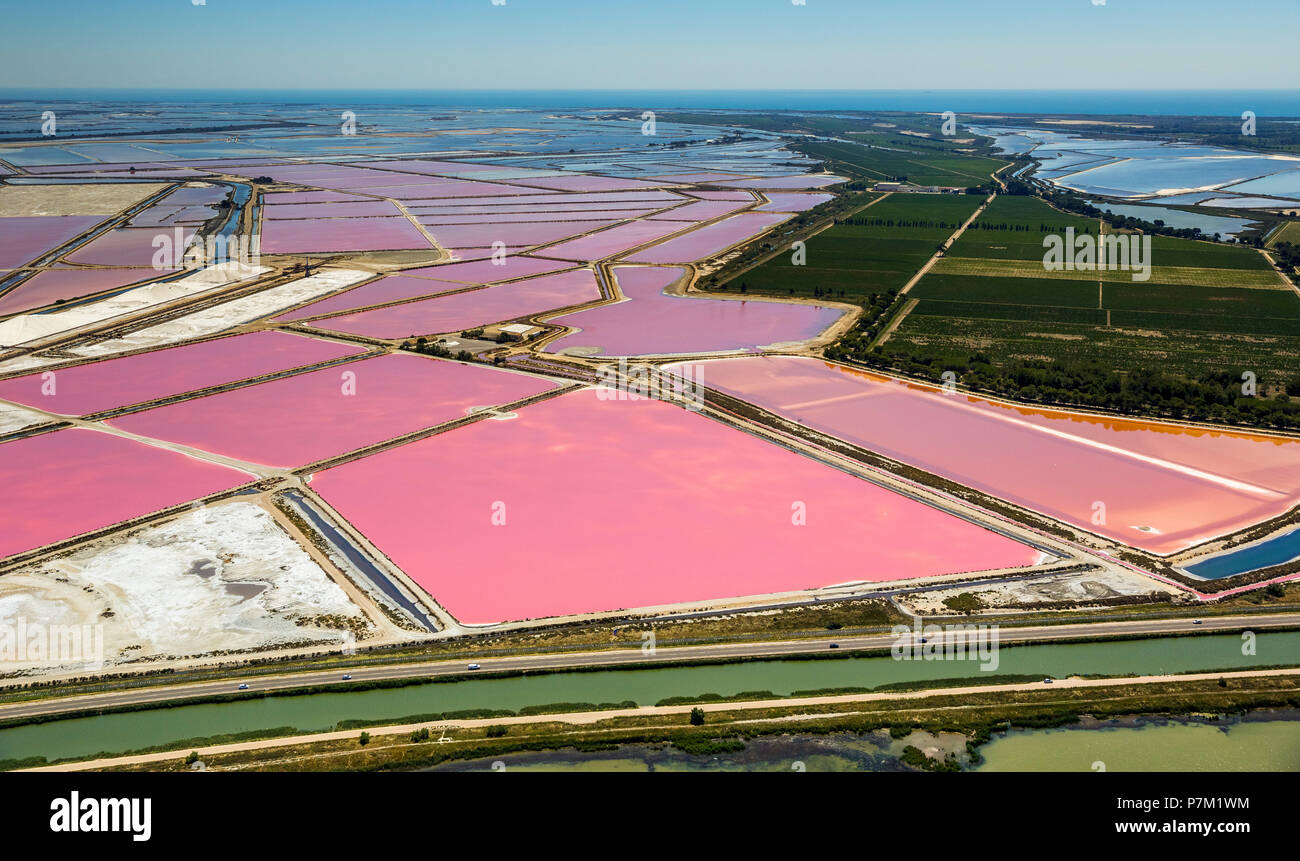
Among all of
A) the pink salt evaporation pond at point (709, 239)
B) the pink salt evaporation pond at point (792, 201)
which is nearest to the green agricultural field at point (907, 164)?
the pink salt evaporation pond at point (792, 201)

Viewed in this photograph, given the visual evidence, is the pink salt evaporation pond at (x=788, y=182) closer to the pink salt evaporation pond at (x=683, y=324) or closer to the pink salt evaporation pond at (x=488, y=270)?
the pink salt evaporation pond at (x=488, y=270)

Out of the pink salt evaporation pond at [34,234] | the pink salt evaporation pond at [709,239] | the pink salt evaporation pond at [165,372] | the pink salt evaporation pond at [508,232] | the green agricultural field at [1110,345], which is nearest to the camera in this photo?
the pink salt evaporation pond at [165,372]

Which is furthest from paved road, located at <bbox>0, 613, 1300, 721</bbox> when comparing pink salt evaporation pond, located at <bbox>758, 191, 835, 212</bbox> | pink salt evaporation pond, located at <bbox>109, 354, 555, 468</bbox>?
pink salt evaporation pond, located at <bbox>758, 191, 835, 212</bbox>

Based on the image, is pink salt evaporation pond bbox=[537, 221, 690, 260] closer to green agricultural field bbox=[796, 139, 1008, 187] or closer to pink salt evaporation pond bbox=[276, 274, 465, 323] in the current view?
pink salt evaporation pond bbox=[276, 274, 465, 323]

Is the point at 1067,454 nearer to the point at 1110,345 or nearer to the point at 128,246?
the point at 1110,345

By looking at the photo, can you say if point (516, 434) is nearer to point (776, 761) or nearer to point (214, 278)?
point (776, 761)
